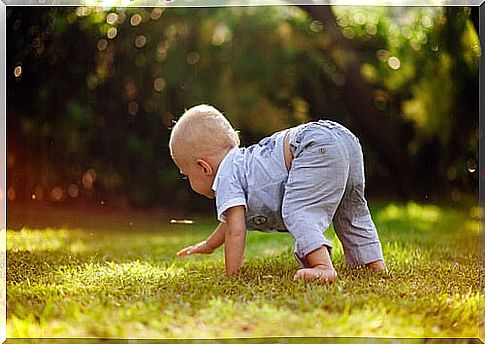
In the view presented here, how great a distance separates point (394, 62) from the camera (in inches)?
136

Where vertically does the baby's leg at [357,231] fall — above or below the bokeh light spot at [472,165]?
below

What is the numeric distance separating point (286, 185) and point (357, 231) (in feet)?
1.24

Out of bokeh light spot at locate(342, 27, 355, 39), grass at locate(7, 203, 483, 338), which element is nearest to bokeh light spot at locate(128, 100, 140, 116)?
grass at locate(7, 203, 483, 338)

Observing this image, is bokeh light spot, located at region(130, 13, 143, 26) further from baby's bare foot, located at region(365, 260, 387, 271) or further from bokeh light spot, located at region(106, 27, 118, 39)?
baby's bare foot, located at region(365, 260, 387, 271)

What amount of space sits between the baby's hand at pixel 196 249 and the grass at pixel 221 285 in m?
0.04

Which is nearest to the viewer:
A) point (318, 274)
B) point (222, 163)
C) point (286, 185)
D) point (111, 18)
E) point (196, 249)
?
point (318, 274)

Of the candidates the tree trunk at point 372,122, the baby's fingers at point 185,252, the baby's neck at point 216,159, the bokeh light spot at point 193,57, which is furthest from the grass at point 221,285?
the bokeh light spot at point 193,57

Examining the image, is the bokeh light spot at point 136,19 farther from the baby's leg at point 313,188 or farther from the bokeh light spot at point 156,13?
the baby's leg at point 313,188

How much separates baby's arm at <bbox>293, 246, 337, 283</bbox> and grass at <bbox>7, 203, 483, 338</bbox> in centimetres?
5

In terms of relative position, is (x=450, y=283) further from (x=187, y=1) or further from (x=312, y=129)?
(x=187, y=1)

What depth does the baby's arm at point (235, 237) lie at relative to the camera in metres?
3.12

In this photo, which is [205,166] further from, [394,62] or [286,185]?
[394,62]

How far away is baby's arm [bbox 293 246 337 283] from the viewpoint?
3039 mm

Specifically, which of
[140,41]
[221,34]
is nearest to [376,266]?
[221,34]
